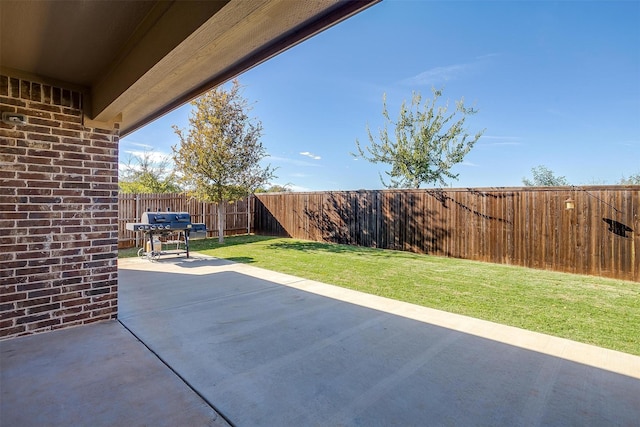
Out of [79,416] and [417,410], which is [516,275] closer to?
[417,410]

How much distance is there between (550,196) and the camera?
6723 millimetres

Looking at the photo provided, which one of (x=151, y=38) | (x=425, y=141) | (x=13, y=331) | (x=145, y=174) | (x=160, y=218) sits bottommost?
(x=13, y=331)

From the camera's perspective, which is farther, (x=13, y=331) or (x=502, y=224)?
(x=502, y=224)

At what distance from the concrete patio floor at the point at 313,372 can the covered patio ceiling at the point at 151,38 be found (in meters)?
2.30

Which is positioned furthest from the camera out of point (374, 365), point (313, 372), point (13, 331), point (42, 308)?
point (42, 308)

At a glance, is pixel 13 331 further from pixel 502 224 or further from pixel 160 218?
pixel 502 224

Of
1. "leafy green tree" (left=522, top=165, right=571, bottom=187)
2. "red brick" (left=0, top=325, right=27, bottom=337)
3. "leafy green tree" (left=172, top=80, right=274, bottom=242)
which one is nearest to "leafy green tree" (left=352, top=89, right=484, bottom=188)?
"leafy green tree" (left=522, top=165, right=571, bottom=187)

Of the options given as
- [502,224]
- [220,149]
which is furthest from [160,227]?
[502,224]

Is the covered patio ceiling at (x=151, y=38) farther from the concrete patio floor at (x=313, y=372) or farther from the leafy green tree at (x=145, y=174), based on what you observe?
the leafy green tree at (x=145, y=174)

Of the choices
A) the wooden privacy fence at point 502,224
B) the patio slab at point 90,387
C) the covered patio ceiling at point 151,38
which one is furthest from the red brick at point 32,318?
the wooden privacy fence at point 502,224

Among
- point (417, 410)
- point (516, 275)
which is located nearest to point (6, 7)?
point (417, 410)

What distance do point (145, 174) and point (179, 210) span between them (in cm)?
802

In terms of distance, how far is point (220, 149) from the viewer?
11234mm

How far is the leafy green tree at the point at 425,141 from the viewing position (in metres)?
13.4
